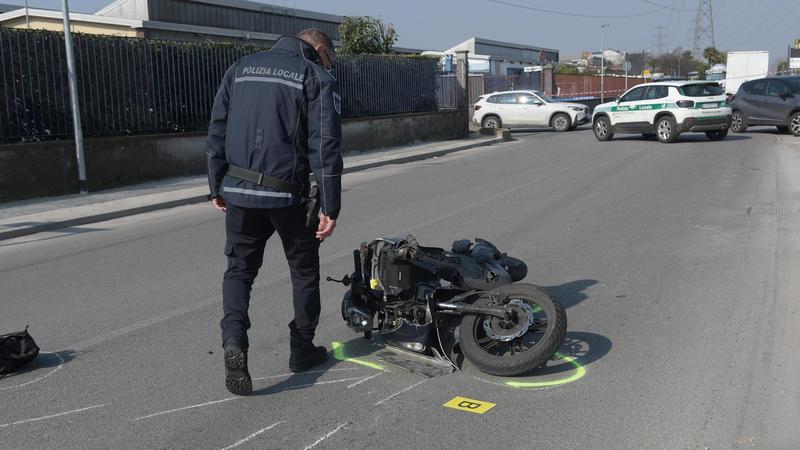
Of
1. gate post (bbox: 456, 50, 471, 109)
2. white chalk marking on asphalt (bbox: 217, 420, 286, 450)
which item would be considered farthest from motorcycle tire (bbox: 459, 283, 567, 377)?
gate post (bbox: 456, 50, 471, 109)

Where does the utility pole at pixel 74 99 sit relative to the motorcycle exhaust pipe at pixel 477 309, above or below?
above

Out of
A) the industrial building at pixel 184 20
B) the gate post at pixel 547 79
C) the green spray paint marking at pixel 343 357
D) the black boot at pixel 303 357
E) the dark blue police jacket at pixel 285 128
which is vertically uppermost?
the industrial building at pixel 184 20

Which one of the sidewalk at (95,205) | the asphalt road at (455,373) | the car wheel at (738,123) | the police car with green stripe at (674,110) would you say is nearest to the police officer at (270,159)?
the asphalt road at (455,373)

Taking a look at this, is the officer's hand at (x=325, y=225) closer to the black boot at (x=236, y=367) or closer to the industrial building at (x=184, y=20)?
the black boot at (x=236, y=367)

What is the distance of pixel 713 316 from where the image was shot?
5395 millimetres

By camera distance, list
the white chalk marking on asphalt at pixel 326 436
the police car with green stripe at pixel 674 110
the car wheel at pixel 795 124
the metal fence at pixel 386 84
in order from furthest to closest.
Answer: the car wheel at pixel 795 124
the metal fence at pixel 386 84
the police car with green stripe at pixel 674 110
the white chalk marking on asphalt at pixel 326 436

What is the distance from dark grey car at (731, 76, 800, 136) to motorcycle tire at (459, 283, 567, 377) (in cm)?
2006

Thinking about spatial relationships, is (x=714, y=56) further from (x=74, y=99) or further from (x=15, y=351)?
(x=15, y=351)

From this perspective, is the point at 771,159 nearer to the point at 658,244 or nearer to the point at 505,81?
the point at 658,244

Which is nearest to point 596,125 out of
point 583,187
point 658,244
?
point 583,187

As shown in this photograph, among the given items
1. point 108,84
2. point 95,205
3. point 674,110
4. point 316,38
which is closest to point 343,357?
point 316,38

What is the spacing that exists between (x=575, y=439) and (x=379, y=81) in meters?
19.8

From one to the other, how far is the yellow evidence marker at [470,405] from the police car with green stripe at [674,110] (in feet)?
58.3

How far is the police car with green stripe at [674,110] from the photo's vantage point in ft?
65.3
